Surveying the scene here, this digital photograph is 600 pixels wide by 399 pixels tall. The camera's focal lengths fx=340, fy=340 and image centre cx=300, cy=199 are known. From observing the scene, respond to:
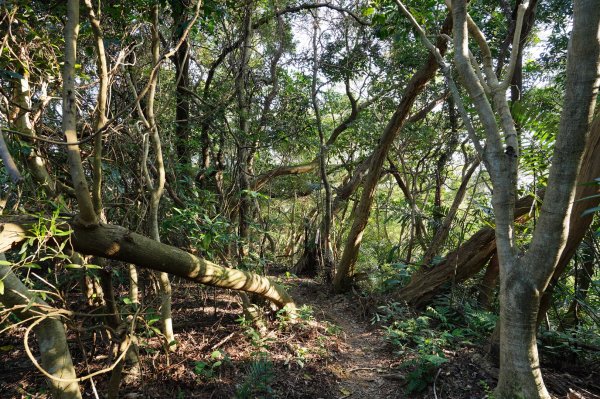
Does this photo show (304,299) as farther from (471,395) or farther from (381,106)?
(381,106)

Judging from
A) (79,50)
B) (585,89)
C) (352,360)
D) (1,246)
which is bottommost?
(352,360)

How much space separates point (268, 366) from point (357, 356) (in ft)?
4.81

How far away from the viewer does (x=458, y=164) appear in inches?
415

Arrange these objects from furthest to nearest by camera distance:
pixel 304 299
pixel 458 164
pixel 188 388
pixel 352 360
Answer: pixel 458 164 → pixel 304 299 → pixel 352 360 → pixel 188 388

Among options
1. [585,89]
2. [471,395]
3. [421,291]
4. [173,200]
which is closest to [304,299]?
[421,291]

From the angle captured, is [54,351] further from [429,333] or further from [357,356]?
[429,333]

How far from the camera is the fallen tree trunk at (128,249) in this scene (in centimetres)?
219

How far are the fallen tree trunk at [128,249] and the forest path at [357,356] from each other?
5.79 feet

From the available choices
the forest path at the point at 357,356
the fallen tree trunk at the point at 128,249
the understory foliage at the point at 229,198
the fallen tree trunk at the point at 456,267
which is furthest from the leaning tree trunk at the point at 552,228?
the fallen tree trunk at the point at 456,267

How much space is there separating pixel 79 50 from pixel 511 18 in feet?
20.8

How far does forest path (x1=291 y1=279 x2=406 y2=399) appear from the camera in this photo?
381 cm

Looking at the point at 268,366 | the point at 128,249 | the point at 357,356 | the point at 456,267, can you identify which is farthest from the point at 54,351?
the point at 456,267

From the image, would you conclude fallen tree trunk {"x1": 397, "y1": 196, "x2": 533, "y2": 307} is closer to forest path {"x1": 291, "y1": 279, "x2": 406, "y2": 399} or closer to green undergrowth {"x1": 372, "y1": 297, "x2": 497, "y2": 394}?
green undergrowth {"x1": 372, "y1": 297, "x2": 497, "y2": 394}

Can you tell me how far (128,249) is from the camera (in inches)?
106
